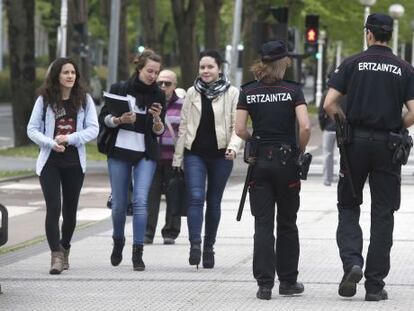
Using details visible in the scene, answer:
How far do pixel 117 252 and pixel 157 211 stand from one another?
7.14 feet

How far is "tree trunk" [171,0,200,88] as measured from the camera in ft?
153

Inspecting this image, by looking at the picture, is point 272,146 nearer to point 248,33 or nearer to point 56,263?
point 56,263

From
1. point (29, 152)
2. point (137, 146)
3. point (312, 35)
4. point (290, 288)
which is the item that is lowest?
point (29, 152)

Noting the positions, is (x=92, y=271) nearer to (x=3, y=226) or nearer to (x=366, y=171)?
(x=3, y=226)

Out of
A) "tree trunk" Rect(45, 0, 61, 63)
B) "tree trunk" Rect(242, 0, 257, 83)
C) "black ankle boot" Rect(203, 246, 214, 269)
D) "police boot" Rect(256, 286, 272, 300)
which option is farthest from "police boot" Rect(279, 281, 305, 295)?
"tree trunk" Rect(45, 0, 61, 63)

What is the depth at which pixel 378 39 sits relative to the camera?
373 inches

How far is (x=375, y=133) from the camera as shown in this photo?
9.51 m

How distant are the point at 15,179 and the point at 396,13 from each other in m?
24.9

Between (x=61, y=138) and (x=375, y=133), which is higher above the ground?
(x=375, y=133)

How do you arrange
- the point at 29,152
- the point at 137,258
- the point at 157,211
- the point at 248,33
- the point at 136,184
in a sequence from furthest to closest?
the point at 248,33 < the point at 29,152 < the point at 157,211 < the point at 136,184 < the point at 137,258

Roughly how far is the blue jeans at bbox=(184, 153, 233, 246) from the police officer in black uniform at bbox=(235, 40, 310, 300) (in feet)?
6.07

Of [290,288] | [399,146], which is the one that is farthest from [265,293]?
[399,146]

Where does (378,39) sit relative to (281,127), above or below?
above

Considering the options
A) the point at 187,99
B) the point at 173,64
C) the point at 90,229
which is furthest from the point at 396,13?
the point at 173,64
